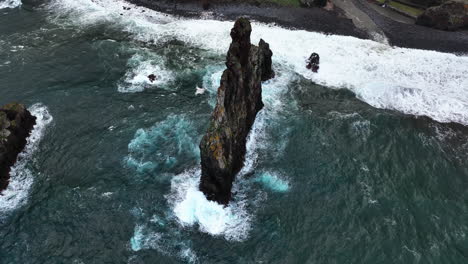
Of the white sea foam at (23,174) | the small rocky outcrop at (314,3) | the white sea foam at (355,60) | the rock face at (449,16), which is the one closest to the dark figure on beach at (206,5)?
the white sea foam at (355,60)


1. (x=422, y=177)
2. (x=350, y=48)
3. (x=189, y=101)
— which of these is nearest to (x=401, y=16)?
(x=350, y=48)

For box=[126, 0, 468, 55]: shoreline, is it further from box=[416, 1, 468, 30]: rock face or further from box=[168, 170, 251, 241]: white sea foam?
box=[168, 170, 251, 241]: white sea foam

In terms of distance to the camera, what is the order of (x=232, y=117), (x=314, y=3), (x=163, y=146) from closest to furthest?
(x=232, y=117) < (x=163, y=146) < (x=314, y=3)

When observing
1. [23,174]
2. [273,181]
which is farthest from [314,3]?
[23,174]

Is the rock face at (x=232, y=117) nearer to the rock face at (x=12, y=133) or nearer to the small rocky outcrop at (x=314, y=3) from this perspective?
the rock face at (x=12, y=133)

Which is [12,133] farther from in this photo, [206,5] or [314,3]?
[314,3]

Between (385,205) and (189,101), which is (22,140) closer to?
(189,101)
